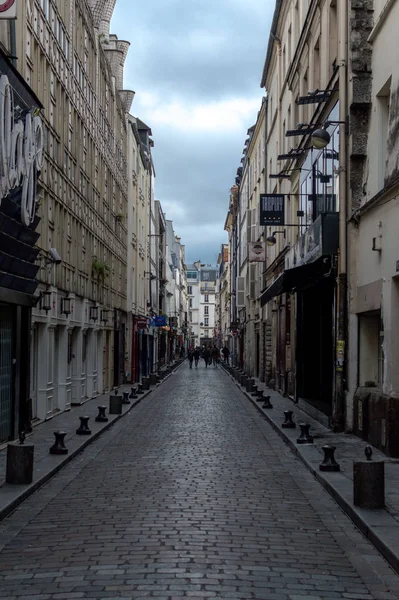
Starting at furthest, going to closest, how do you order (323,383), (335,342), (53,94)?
(323,383), (53,94), (335,342)

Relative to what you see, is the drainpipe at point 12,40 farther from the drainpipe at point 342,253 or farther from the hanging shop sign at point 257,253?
the hanging shop sign at point 257,253

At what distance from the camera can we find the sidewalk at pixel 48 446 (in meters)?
9.47

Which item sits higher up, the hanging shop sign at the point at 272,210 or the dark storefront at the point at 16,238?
the hanging shop sign at the point at 272,210

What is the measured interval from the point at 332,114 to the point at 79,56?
977cm

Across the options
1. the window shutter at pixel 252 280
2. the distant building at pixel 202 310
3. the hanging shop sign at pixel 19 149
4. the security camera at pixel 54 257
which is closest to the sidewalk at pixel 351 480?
the security camera at pixel 54 257

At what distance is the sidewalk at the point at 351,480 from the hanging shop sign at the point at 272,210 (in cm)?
834

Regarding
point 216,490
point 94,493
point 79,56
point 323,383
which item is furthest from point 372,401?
point 79,56

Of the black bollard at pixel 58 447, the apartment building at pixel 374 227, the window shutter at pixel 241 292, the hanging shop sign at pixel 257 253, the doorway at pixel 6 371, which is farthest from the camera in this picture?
the window shutter at pixel 241 292

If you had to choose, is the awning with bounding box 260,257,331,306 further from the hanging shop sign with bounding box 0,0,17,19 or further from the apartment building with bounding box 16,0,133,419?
the hanging shop sign with bounding box 0,0,17,19

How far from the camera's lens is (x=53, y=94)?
19797 millimetres

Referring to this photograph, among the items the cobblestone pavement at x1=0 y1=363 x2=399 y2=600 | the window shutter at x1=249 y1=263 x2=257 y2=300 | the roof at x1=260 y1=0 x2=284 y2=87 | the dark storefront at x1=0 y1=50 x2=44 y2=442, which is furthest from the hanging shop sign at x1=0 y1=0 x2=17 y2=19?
the window shutter at x1=249 y1=263 x2=257 y2=300

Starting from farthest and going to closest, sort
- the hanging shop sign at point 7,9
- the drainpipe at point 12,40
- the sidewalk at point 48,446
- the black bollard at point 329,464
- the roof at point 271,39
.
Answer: the roof at point 271,39, the drainpipe at point 12,40, the hanging shop sign at point 7,9, the black bollard at point 329,464, the sidewalk at point 48,446

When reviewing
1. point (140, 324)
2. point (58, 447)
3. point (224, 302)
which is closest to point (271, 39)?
point (140, 324)

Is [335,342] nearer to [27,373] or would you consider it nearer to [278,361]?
[27,373]
